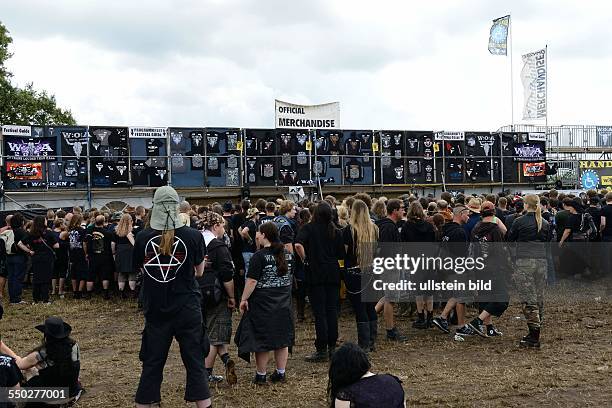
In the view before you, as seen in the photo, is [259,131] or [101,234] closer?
[101,234]

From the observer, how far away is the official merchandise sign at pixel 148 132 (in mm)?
20531

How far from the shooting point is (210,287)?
638cm

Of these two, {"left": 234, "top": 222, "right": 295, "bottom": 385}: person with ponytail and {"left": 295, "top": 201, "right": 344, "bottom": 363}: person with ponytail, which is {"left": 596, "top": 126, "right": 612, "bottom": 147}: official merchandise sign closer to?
{"left": 295, "top": 201, "right": 344, "bottom": 363}: person with ponytail

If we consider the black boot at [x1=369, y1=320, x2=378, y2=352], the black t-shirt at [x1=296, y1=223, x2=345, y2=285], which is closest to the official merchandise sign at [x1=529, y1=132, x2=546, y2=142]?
the black boot at [x1=369, y1=320, x2=378, y2=352]

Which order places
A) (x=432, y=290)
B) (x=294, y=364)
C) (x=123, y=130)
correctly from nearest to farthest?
(x=294, y=364), (x=432, y=290), (x=123, y=130)

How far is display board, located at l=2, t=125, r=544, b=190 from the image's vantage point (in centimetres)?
1955

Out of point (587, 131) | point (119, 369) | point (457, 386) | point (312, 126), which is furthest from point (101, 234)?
point (587, 131)

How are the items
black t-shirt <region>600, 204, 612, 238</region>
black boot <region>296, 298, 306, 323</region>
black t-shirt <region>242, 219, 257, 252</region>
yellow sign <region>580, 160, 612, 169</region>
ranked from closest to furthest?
black t-shirt <region>242, 219, 257, 252</region> → black boot <region>296, 298, 306, 323</region> → black t-shirt <region>600, 204, 612, 238</region> → yellow sign <region>580, 160, 612, 169</region>

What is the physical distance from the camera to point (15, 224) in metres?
11.7

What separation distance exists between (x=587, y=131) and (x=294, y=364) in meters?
34.1

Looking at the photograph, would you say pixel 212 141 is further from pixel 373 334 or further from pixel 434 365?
pixel 434 365

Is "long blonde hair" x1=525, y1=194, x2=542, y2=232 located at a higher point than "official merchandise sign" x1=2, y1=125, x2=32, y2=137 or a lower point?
lower

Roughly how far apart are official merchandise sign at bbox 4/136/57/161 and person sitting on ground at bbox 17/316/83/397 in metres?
15.1

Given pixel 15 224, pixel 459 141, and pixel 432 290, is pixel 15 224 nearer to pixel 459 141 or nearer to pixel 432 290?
pixel 432 290
